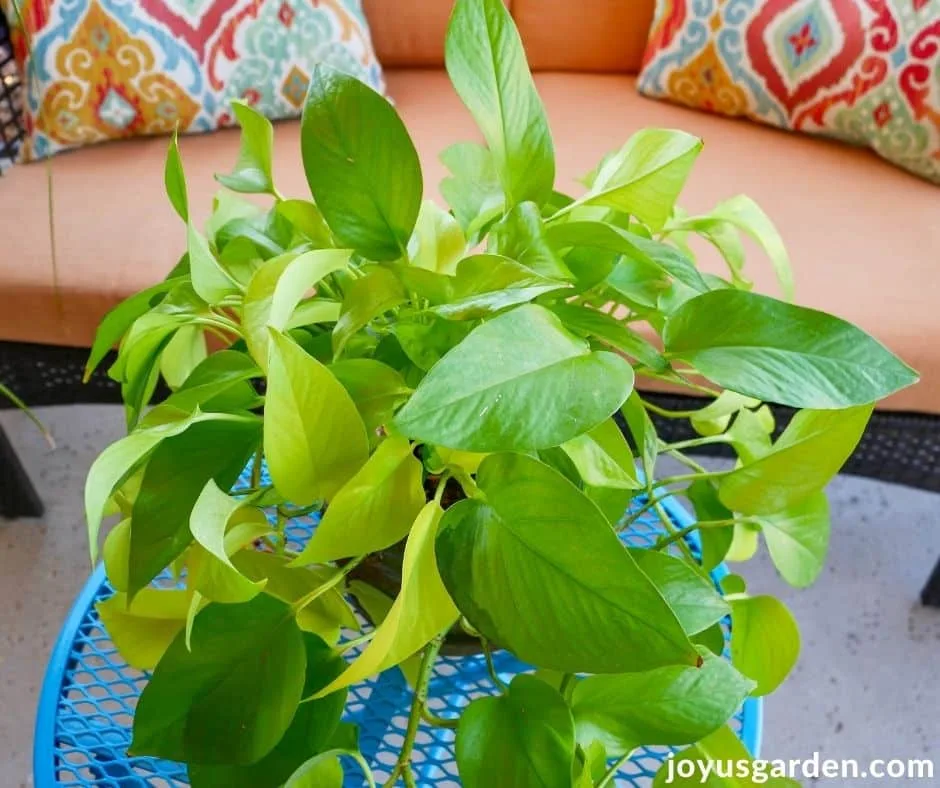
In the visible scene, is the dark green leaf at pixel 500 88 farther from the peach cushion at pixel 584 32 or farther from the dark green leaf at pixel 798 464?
the peach cushion at pixel 584 32

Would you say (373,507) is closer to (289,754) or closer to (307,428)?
(307,428)

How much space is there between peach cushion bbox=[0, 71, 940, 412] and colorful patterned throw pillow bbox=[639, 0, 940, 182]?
39mm

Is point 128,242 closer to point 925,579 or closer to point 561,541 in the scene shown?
point 561,541

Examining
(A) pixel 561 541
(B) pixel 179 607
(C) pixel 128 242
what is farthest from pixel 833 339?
(C) pixel 128 242

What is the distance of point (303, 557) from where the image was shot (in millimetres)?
400

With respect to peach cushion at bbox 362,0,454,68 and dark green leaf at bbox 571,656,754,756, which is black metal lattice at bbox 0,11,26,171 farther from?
dark green leaf at bbox 571,656,754,756

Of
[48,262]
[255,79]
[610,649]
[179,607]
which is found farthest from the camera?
[255,79]

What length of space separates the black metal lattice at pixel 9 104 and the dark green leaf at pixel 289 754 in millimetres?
1070

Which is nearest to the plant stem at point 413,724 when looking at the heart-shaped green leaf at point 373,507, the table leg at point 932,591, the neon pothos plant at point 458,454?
the neon pothos plant at point 458,454

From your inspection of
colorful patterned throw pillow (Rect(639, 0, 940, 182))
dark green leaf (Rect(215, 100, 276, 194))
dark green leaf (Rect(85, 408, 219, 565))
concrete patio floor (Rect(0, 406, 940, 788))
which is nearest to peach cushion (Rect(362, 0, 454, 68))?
colorful patterned throw pillow (Rect(639, 0, 940, 182))

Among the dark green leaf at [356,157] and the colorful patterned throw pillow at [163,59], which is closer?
the dark green leaf at [356,157]

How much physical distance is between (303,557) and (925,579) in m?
1.21

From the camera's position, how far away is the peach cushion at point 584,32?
1495 mm

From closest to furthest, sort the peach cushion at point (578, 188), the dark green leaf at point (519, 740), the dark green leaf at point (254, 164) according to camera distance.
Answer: the dark green leaf at point (519, 740), the dark green leaf at point (254, 164), the peach cushion at point (578, 188)
